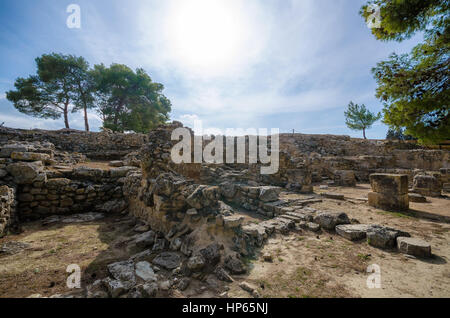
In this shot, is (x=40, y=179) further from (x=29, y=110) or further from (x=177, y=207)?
(x=29, y=110)

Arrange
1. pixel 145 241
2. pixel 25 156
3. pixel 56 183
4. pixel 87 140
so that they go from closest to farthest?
pixel 145 241 → pixel 25 156 → pixel 56 183 → pixel 87 140

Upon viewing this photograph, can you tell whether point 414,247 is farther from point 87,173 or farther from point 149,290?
point 87,173

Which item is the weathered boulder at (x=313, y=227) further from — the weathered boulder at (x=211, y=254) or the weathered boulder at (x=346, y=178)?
the weathered boulder at (x=346, y=178)

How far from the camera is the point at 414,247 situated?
312 cm

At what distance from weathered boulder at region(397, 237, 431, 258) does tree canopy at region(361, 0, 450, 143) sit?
334 centimetres

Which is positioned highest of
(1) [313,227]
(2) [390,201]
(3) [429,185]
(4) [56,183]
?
(4) [56,183]

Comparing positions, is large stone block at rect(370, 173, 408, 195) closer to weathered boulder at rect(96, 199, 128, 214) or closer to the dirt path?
the dirt path

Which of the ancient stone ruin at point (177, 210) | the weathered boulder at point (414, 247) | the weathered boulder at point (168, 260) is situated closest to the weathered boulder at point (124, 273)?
the ancient stone ruin at point (177, 210)

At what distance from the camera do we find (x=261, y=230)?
390cm

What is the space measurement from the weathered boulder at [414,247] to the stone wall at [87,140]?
1290 centimetres

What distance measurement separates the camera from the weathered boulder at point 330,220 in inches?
169

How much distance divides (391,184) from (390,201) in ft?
1.91

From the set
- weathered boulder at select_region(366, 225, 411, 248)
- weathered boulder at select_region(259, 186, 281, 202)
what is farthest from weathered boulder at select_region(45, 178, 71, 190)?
weathered boulder at select_region(366, 225, 411, 248)

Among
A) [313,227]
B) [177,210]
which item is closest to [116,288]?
[177,210]
